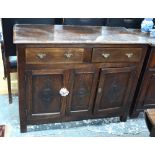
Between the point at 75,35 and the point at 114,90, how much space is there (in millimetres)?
552

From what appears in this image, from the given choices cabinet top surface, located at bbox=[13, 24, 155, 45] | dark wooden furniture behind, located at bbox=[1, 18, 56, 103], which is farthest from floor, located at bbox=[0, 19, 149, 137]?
cabinet top surface, located at bbox=[13, 24, 155, 45]

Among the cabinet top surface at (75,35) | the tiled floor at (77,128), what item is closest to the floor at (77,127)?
the tiled floor at (77,128)

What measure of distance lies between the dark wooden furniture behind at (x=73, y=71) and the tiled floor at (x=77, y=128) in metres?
0.11

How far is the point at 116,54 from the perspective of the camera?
154 cm

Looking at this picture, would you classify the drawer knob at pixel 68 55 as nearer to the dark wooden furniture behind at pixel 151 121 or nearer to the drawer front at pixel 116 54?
the drawer front at pixel 116 54

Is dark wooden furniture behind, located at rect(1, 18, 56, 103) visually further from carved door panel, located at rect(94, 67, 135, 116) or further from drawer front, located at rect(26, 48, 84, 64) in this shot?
carved door panel, located at rect(94, 67, 135, 116)

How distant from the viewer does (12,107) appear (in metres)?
2.04

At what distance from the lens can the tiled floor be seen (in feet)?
5.93

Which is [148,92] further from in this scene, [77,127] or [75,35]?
[75,35]

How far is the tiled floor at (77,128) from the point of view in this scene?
1.81 metres
